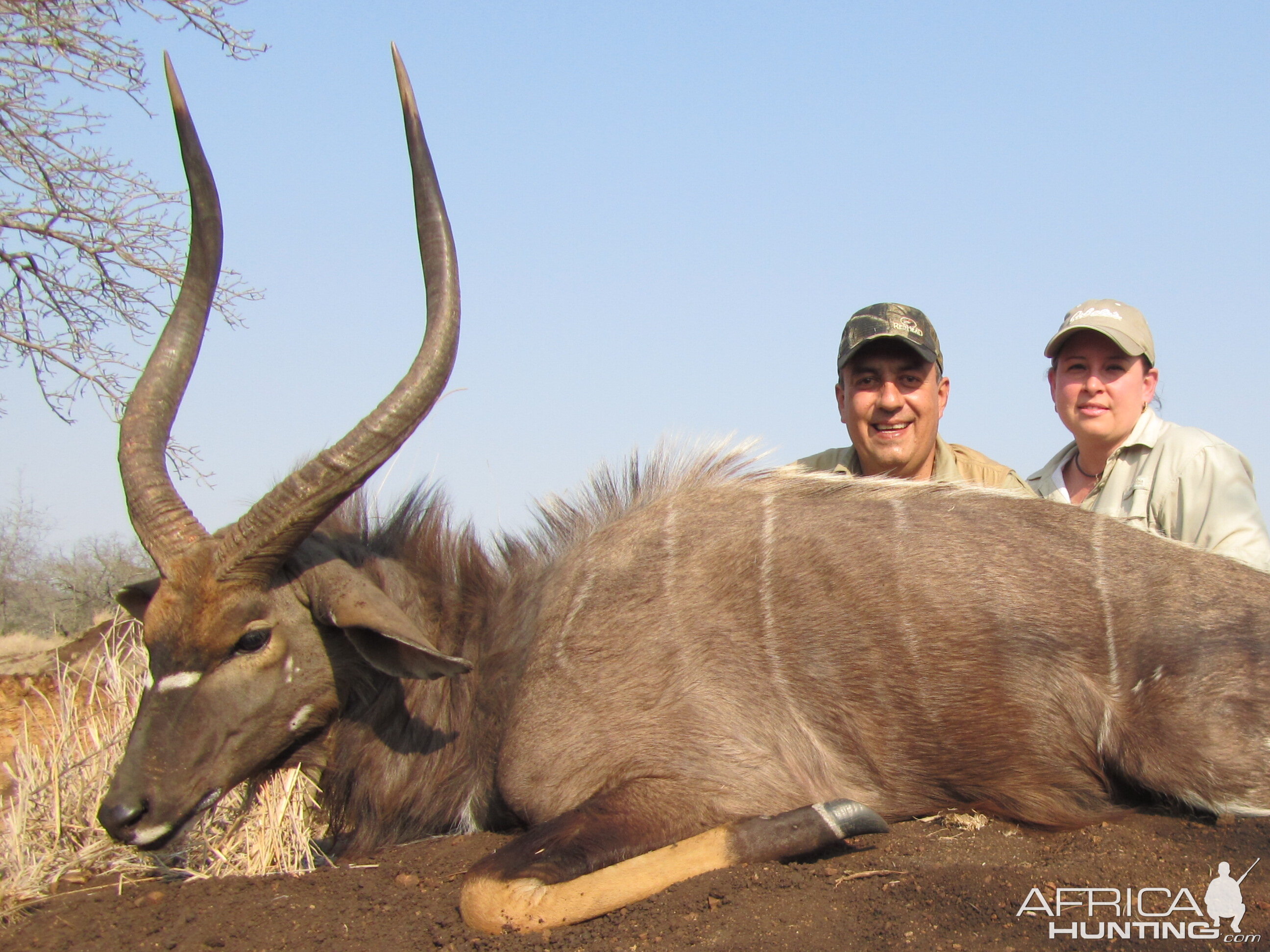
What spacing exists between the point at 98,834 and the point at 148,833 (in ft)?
2.33

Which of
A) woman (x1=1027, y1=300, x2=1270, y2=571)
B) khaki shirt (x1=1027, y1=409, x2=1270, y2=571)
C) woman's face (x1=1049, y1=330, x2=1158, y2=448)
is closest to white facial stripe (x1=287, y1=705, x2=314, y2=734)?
khaki shirt (x1=1027, y1=409, x2=1270, y2=571)

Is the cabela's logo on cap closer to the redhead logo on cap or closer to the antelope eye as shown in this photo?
the redhead logo on cap

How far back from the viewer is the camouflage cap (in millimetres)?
4719

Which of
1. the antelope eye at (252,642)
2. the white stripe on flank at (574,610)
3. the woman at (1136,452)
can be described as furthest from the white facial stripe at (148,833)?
the woman at (1136,452)

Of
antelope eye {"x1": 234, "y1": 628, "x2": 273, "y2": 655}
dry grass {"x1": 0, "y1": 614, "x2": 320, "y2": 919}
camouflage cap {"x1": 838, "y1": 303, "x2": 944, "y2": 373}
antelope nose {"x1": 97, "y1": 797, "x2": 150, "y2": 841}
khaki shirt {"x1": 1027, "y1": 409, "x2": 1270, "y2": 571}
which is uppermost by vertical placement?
camouflage cap {"x1": 838, "y1": 303, "x2": 944, "y2": 373}

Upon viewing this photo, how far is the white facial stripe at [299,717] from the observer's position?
3.43 metres

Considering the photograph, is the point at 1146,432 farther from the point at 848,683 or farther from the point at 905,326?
the point at 848,683

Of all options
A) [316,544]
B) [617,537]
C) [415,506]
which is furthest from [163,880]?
[617,537]

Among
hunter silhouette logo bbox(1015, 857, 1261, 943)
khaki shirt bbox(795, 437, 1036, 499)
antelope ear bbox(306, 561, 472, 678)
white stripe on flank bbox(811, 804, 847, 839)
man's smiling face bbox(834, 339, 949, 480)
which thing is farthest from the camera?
khaki shirt bbox(795, 437, 1036, 499)

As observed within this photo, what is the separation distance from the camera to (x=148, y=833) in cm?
311

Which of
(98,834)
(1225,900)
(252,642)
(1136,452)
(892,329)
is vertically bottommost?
(98,834)

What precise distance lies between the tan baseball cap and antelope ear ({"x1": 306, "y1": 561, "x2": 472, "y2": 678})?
9.63ft

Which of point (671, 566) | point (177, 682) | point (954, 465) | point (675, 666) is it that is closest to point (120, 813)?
point (177, 682)

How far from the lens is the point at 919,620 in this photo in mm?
3498
